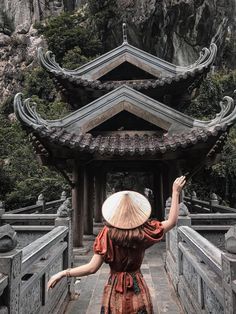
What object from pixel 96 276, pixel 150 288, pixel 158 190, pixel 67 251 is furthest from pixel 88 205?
pixel 150 288

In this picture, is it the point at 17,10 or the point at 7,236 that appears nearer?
the point at 7,236

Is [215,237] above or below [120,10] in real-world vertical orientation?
below

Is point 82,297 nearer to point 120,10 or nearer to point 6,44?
point 120,10

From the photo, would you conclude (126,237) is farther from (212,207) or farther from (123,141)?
(212,207)

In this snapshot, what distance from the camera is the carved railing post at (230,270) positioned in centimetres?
237

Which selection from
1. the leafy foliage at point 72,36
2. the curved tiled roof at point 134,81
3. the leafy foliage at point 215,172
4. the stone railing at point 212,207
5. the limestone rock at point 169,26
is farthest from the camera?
the leafy foliage at point 72,36

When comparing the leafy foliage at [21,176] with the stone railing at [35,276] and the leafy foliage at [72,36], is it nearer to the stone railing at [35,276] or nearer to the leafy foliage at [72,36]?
the leafy foliage at [72,36]

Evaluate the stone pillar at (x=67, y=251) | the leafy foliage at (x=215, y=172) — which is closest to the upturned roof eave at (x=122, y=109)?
the stone pillar at (x=67, y=251)

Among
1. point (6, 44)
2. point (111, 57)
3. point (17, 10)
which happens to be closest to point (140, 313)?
point (111, 57)

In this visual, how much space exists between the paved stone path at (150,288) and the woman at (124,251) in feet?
9.60

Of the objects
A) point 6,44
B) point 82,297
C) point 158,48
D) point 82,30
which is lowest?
point 82,297

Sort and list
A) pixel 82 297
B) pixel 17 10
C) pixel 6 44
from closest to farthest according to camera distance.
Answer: pixel 82 297, pixel 6 44, pixel 17 10

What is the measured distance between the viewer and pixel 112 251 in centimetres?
220

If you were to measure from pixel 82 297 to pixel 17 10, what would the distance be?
45.8 m
